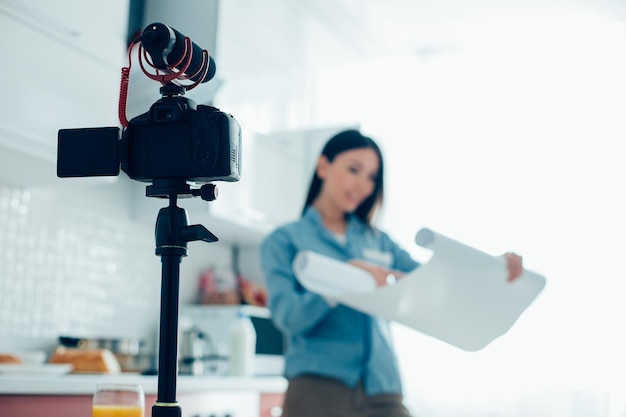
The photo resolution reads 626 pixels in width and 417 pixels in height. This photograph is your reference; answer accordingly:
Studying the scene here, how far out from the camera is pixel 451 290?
144 centimetres

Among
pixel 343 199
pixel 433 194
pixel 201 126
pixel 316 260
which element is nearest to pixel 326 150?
pixel 343 199

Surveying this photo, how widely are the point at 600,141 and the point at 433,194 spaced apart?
671mm

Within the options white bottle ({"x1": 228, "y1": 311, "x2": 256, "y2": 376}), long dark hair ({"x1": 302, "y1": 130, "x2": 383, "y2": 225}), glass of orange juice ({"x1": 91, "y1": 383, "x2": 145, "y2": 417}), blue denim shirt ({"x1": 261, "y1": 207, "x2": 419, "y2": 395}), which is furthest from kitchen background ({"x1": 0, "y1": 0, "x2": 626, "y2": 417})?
glass of orange juice ({"x1": 91, "y1": 383, "x2": 145, "y2": 417})

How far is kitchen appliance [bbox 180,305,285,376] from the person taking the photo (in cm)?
292

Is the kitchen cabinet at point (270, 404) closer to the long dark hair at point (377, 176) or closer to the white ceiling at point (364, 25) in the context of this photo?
the long dark hair at point (377, 176)

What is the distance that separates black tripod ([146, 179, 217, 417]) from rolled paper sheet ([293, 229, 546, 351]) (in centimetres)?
57

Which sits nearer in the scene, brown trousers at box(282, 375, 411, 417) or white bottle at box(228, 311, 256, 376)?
brown trousers at box(282, 375, 411, 417)

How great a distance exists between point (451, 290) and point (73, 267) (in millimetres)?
1432

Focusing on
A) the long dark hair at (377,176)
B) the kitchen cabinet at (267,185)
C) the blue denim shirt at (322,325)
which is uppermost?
the kitchen cabinet at (267,185)

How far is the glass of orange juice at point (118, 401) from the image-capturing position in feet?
2.93

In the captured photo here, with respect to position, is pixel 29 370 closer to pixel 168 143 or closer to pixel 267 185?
pixel 168 143

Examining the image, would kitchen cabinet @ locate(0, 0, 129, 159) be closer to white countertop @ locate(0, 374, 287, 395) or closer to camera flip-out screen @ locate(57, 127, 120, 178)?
white countertop @ locate(0, 374, 287, 395)

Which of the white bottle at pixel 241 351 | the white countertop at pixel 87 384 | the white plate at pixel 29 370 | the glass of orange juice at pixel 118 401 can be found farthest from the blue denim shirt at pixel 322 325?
the white bottle at pixel 241 351

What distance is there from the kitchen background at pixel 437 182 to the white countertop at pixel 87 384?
0.47 metres
